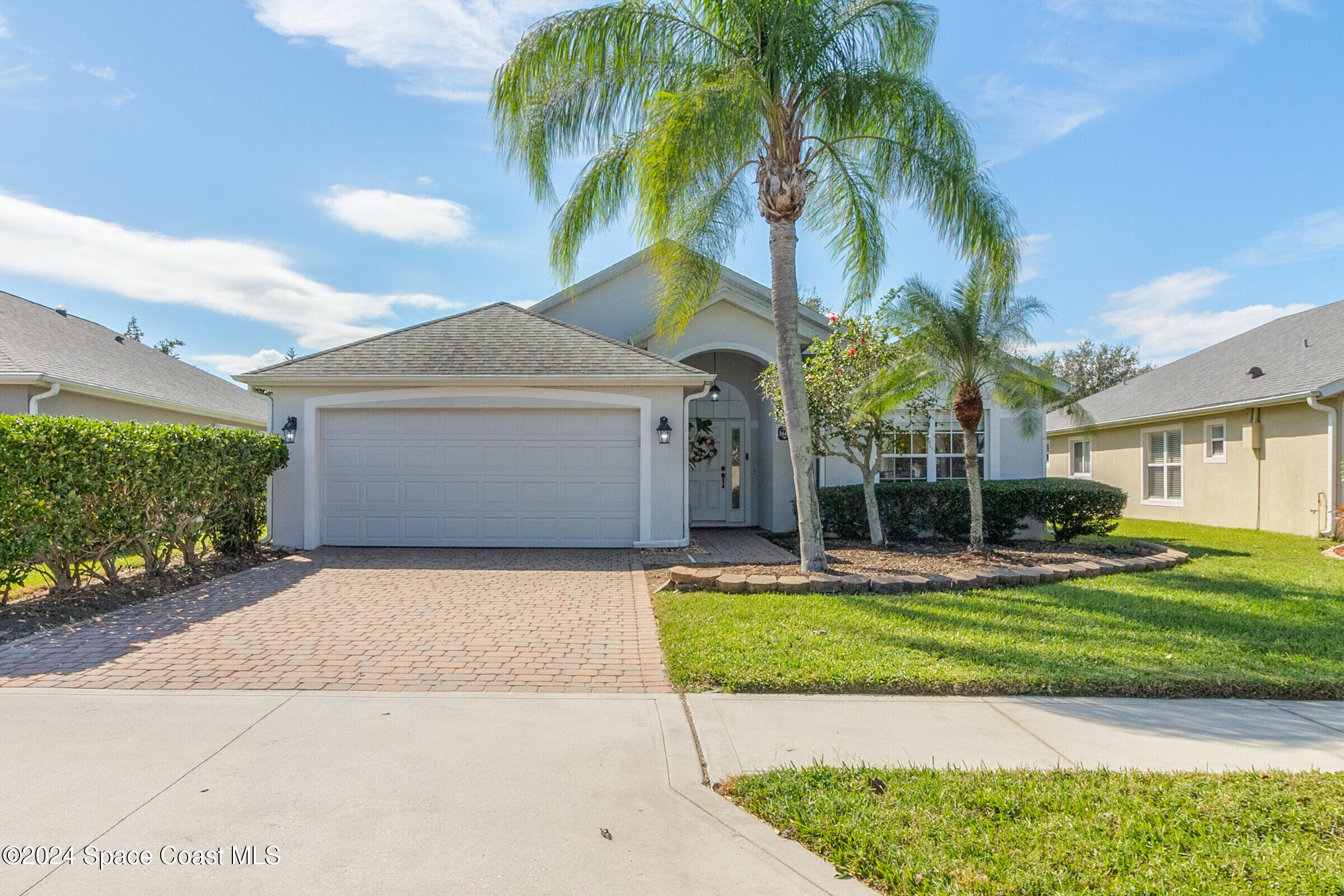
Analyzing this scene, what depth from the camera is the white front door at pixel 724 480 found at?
1498 cm

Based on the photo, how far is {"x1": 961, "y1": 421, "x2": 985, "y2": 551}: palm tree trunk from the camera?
991 centimetres

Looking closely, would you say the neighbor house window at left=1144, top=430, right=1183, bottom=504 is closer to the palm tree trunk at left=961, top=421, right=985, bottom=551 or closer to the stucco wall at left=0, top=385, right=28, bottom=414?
the palm tree trunk at left=961, top=421, right=985, bottom=551

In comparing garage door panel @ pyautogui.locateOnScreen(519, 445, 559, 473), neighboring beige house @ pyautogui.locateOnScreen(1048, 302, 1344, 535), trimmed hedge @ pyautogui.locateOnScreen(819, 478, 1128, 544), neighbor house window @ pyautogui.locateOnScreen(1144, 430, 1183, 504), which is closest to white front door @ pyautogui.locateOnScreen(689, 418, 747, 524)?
trimmed hedge @ pyautogui.locateOnScreen(819, 478, 1128, 544)

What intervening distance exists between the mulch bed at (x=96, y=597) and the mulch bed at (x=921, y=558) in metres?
5.67

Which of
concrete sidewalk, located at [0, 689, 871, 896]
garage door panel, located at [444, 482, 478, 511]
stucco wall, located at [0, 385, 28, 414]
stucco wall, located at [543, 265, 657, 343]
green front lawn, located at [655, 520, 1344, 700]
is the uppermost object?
stucco wall, located at [543, 265, 657, 343]

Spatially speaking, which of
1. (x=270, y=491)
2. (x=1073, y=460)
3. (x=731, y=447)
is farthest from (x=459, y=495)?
(x=1073, y=460)

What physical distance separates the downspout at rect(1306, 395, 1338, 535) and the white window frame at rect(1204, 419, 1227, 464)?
107 inches

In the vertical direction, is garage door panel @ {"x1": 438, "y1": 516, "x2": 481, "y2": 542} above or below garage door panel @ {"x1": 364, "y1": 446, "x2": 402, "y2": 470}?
below

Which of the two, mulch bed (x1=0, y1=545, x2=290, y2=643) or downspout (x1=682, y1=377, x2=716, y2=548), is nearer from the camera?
mulch bed (x1=0, y1=545, x2=290, y2=643)

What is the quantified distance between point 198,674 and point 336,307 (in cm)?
2365

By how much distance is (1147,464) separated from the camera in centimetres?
1817

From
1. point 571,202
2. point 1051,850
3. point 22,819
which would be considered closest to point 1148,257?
point 571,202

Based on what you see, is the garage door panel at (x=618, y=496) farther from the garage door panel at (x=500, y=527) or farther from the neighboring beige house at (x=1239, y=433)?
the neighboring beige house at (x=1239, y=433)

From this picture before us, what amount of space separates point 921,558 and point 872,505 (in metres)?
1.65
